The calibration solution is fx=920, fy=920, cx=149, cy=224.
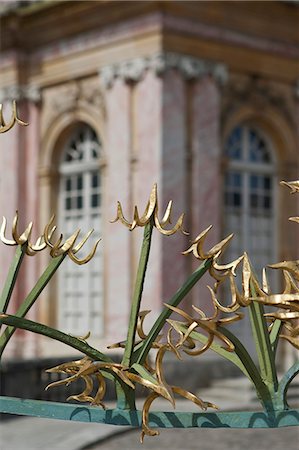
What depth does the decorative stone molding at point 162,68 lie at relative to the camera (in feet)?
45.4

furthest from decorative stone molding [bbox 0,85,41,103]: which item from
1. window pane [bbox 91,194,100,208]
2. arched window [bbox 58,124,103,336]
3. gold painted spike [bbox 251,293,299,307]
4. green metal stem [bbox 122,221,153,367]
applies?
gold painted spike [bbox 251,293,299,307]

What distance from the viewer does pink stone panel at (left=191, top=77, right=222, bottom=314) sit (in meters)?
14.2

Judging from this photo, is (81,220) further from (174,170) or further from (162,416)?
(162,416)

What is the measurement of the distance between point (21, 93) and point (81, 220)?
8.37ft

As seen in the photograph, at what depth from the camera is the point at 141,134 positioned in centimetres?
1402

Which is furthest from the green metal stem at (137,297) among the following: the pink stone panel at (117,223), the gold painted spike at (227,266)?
the pink stone panel at (117,223)

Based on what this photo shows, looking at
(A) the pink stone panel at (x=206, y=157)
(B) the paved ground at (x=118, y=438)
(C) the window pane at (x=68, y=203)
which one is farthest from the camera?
(C) the window pane at (x=68, y=203)

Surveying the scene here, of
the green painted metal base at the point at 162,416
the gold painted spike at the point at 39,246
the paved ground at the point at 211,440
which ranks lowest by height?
the paved ground at the point at 211,440

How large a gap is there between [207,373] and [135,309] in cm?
1133

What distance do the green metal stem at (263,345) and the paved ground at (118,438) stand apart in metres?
6.62

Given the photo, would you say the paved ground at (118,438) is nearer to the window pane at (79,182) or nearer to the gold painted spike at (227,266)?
the window pane at (79,182)

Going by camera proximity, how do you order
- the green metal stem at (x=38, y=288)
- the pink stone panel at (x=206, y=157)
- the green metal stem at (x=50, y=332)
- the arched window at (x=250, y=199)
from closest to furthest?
the green metal stem at (x=50, y=332) < the green metal stem at (x=38, y=288) < the pink stone panel at (x=206, y=157) < the arched window at (x=250, y=199)

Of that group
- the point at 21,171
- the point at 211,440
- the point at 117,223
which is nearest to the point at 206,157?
the point at 117,223

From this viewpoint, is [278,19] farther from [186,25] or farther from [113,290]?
[113,290]
